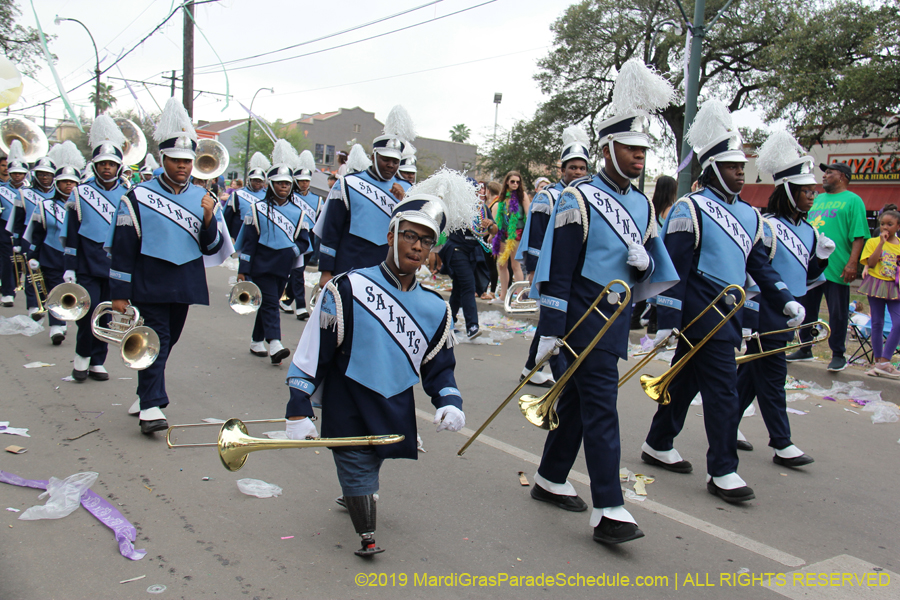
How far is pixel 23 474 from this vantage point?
411 centimetres

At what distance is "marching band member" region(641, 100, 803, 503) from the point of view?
4.17 m

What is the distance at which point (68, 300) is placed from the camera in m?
6.54

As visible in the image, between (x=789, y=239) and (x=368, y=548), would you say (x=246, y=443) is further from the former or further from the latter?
(x=789, y=239)

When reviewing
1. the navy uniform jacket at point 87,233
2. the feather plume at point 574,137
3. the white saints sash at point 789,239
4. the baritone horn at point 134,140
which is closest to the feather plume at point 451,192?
the white saints sash at point 789,239

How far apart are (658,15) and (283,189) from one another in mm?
23449

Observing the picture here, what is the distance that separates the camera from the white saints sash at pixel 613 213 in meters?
3.73

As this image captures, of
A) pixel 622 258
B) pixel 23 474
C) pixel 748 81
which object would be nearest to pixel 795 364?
pixel 622 258

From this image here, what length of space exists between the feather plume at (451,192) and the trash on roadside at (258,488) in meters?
1.75

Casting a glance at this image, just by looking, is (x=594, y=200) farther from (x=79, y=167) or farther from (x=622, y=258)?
(x=79, y=167)

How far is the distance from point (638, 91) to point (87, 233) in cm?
531

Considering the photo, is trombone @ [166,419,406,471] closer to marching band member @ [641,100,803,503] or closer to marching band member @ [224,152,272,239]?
marching band member @ [641,100,803,503]

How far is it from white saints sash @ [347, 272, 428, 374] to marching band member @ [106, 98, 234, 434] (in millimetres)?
2321

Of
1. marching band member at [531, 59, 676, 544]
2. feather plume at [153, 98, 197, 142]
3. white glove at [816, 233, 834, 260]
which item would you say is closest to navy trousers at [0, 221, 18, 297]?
feather plume at [153, 98, 197, 142]

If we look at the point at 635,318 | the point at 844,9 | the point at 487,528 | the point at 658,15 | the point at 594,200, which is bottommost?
the point at 487,528
